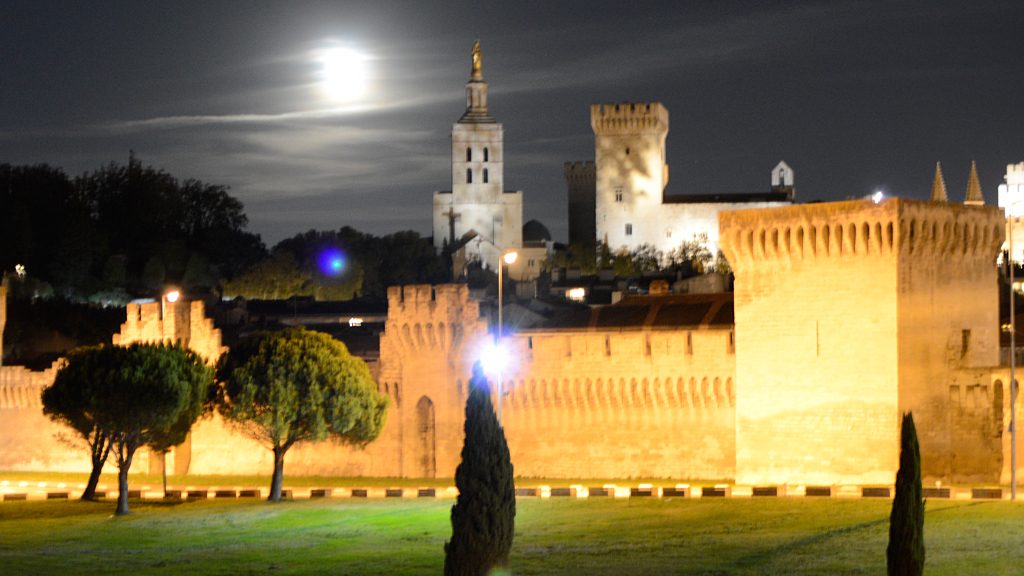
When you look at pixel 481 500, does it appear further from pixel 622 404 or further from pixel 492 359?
pixel 492 359

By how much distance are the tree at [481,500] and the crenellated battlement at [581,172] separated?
450 feet

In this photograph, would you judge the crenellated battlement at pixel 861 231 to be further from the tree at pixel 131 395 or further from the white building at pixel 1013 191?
the white building at pixel 1013 191

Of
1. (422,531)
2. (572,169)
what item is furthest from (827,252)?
(572,169)

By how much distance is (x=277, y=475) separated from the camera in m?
55.7

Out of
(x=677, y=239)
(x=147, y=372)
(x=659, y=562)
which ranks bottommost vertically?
(x=659, y=562)

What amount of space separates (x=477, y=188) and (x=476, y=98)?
7.67m

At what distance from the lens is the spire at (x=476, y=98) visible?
169500 millimetres

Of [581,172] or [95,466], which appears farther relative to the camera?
[581,172]

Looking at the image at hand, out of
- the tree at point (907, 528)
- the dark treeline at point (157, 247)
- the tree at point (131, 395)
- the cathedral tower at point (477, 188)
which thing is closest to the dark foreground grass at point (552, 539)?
the tree at point (907, 528)

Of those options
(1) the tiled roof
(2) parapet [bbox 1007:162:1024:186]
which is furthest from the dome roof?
(1) the tiled roof

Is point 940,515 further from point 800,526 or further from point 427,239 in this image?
point 427,239

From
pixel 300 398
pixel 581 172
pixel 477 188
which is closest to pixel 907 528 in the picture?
pixel 300 398

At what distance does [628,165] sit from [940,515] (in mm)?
114628

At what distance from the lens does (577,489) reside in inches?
2058
